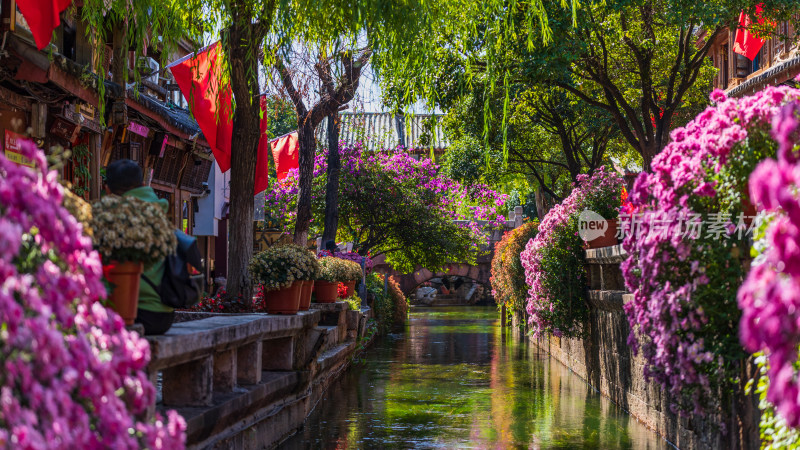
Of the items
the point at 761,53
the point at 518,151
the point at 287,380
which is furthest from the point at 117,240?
the point at 761,53

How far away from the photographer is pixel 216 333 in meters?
6.51

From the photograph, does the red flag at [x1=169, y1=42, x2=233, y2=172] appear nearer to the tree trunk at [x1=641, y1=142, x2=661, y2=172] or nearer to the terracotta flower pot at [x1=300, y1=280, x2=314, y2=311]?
the terracotta flower pot at [x1=300, y1=280, x2=314, y2=311]

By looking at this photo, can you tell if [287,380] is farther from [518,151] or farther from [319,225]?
[319,225]

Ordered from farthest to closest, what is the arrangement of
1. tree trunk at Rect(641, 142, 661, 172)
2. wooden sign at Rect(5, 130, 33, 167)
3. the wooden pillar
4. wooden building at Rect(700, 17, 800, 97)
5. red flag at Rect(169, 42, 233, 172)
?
wooden building at Rect(700, 17, 800, 97)
tree trunk at Rect(641, 142, 661, 172)
the wooden pillar
red flag at Rect(169, 42, 233, 172)
wooden sign at Rect(5, 130, 33, 167)

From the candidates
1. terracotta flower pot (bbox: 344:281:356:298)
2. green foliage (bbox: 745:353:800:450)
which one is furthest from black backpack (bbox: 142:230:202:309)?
terracotta flower pot (bbox: 344:281:356:298)

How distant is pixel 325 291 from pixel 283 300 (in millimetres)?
4913

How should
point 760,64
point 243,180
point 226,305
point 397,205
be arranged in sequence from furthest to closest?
point 397,205, point 760,64, point 243,180, point 226,305

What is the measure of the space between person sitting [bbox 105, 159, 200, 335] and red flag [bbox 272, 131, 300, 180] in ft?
50.6

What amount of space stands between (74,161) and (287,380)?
603cm

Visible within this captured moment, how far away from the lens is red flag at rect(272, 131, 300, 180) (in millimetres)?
21172

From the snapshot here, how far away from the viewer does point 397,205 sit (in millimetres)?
29578

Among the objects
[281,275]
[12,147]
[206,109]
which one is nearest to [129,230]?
[281,275]

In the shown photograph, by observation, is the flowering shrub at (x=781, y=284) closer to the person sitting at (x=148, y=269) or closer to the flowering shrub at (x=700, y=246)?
the flowering shrub at (x=700, y=246)

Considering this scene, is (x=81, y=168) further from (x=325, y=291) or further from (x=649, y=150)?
(x=649, y=150)
